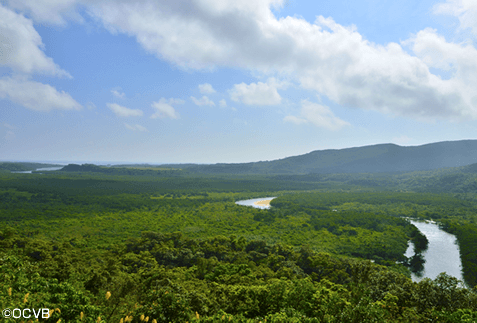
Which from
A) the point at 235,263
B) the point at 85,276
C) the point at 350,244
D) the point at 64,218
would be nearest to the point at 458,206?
the point at 350,244

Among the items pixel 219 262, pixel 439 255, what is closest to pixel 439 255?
pixel 439 255

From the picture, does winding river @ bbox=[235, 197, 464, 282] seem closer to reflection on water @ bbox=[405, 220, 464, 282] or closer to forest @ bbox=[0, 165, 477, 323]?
reflection on water @ bbox=[405, 220, 464, 282]

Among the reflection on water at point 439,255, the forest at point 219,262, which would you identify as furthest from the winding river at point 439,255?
the forest at point 219,262

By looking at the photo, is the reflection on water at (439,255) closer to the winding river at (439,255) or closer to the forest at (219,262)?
the winding river at (439,255)

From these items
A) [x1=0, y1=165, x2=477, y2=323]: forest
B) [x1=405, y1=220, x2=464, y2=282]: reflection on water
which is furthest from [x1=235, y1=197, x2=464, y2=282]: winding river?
[x1=0, y1=165, x2=477, y2=323]: forest

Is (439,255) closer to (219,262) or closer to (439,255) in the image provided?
(439,255)

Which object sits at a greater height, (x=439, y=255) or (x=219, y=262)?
(x=219, y=262)
